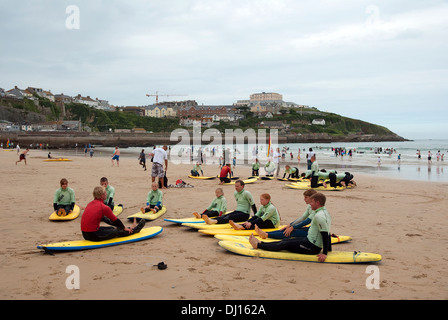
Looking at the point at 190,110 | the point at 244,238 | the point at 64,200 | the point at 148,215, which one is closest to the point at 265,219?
the point at 244,238

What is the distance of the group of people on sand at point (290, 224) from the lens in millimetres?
5531

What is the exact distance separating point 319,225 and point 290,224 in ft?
3.52

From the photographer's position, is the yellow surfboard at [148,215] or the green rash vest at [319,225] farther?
the yellow surfboard at [148,215]

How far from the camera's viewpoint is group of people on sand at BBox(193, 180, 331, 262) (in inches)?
218

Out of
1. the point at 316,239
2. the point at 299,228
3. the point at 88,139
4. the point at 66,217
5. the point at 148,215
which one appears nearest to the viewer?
the point at 316,239

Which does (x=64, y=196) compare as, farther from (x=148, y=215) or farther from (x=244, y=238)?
(x=244, y=238)

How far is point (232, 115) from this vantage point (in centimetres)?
14575

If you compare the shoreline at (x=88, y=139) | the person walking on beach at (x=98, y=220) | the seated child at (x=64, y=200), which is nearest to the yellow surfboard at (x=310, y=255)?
the person walking on beach at (x=98, y=220)

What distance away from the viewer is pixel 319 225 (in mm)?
5477

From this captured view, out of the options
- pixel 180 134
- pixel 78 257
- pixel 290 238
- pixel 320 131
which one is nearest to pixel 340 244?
pixel 290 238

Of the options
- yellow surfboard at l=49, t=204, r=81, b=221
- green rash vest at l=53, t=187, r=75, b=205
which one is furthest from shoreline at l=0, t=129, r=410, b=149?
yellow surfboard at l=49, t=204, r=81, b=221

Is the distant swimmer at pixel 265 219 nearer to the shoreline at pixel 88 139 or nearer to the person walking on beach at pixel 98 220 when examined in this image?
the person walking on beach at pixel 98 220
